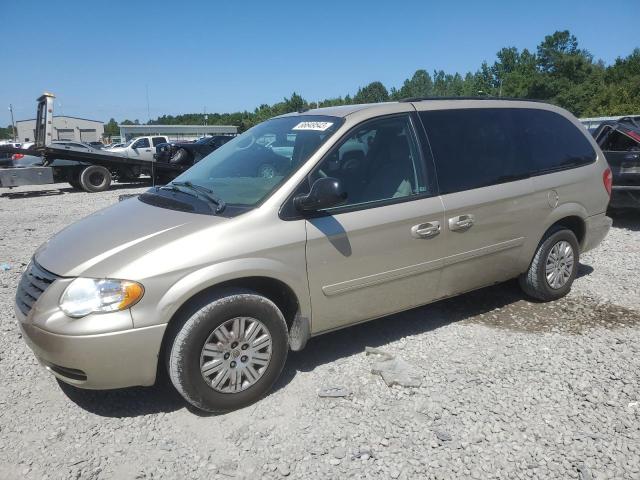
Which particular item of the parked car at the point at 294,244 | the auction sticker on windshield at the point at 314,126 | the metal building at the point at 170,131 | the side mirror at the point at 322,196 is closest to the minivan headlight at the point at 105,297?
the parked car at the point at 294,244

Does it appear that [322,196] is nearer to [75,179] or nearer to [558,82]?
[75,179]

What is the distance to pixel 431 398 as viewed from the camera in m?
3.14

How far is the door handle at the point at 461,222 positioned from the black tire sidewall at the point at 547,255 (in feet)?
3.62

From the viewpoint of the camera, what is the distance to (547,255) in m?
4.48

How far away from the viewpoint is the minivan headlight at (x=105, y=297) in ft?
8.66

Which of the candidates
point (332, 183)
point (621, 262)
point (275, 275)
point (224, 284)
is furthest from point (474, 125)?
point (621, 262)

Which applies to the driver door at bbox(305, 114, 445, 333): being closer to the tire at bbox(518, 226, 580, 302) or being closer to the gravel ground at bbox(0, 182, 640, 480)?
the gravel ground at bbox(0, 182, 640, 480)

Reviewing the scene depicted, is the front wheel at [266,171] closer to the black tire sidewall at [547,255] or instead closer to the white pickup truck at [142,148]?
the black tire sidewall at [547,255]

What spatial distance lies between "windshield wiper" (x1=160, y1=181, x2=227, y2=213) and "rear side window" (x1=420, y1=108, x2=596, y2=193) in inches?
64.0

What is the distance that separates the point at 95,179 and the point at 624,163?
558 inches

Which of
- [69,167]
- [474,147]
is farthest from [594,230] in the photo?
[69,167]

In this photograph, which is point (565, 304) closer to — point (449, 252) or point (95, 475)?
point (449, 252)

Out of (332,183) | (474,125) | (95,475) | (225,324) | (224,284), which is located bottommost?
(95,475)

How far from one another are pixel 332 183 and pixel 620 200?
6261mm
